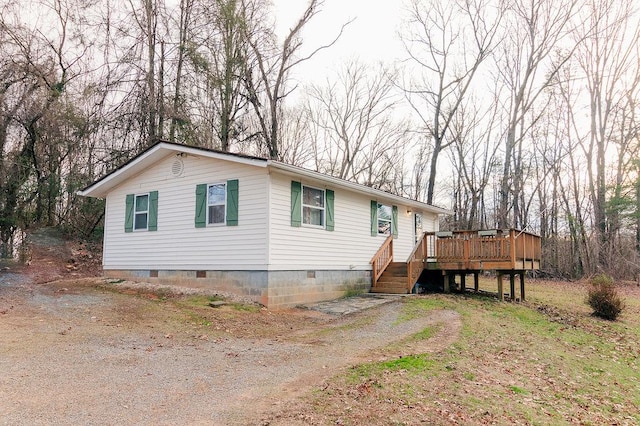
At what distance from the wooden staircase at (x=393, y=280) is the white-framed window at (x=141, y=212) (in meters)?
7.41

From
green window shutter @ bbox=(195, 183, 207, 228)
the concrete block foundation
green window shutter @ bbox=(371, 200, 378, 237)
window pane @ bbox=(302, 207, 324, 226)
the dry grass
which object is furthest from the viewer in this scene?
green window shutter @ bbox=(371, 200, 378, 237)

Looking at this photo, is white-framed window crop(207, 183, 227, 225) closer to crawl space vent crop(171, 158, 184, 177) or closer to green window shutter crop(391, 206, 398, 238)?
crawl space vent crop(171, 158, 184, 177)

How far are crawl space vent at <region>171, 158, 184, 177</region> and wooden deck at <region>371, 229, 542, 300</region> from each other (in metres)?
6.61

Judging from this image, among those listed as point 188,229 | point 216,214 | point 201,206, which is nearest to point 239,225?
point 216,214

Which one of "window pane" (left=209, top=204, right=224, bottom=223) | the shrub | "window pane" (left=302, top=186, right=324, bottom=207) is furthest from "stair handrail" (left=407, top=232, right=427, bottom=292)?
"window pane" (left=209, top=204, right=224, bottom=223)

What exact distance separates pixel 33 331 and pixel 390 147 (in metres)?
26.7

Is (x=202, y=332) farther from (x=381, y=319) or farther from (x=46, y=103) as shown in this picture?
(x=46, y=103)

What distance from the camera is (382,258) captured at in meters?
14.7

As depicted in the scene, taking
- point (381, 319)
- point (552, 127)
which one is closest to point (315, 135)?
point (552, 127)

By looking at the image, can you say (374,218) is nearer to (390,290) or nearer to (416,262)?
(416,262)

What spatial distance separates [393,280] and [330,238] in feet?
9.67

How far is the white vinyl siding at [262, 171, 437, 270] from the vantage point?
10.6 m

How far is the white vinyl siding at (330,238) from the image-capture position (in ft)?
34.7

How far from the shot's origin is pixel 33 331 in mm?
7129
